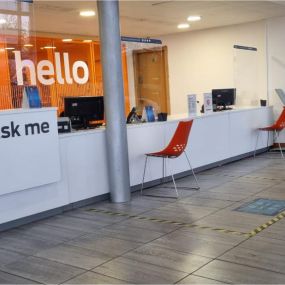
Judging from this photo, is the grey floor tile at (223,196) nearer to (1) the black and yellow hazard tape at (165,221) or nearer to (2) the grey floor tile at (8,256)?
(1) the black and yellow hazard tape at (165,221)

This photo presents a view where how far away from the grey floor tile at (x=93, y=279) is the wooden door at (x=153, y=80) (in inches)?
239

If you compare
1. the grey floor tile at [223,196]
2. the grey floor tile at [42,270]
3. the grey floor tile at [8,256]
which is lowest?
the grey floor tile at [42,270]

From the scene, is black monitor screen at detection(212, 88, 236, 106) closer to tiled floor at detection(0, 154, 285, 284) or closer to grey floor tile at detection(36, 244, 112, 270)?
tiled floor at detection(0, 154, 285, 284)

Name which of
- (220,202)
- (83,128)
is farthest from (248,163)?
(83,128)

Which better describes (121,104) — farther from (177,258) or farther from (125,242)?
(177,258)

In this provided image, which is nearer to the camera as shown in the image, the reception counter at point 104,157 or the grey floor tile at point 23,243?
the grey floor tile at point 23,243

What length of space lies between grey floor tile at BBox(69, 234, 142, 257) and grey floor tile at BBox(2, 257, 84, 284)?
16.4 inches

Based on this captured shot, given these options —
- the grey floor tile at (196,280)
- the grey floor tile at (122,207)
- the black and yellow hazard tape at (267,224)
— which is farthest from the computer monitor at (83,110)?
the grey floor tile at (196,280)

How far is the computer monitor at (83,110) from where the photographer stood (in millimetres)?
5844

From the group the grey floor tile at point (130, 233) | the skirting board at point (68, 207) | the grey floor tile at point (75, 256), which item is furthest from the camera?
the skirting board at point (68, 207)

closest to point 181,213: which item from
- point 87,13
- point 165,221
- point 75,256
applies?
point 165,221

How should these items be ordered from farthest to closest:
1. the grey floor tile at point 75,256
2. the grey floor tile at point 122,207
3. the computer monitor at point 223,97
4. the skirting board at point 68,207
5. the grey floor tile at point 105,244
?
the computer monitor at point 223,97 → the grey floor tile at point 122,207 → the skirting board at point 68,207 → the grey floor tile at point 105,244 → the grey floor tile at point 75,256

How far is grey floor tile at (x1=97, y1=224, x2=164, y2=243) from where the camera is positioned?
400 centimetres

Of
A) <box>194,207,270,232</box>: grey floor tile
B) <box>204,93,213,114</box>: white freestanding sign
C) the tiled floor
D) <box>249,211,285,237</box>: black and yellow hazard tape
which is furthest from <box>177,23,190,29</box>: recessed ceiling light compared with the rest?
<box>249,211,285,237</box>: black and yellow hazard tape
